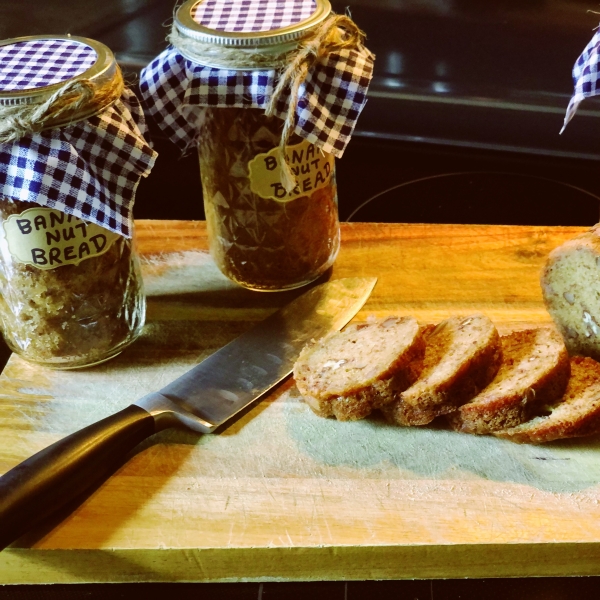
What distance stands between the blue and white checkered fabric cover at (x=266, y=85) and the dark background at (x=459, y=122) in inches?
26.7

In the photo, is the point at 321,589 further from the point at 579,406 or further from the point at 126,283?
the point at 126,283

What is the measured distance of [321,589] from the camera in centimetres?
131

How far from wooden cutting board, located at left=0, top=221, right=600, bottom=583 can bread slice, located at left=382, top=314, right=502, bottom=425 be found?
5 centimetres

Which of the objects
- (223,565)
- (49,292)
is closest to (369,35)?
(49,292)

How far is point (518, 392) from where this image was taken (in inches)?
52.4

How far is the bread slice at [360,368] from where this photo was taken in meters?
1.37

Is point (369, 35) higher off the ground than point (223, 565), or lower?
higher

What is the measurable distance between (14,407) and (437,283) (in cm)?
98

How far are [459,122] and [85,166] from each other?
1.36 meters

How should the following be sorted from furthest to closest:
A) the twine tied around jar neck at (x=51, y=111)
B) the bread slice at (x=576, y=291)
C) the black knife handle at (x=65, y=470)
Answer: the bread slice at (x=576, y=291) < the twine tied around jar neck at (x=51, y=111) < the black knife handle at (x=65, y=470)

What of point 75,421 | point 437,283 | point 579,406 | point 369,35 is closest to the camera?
point 579,406

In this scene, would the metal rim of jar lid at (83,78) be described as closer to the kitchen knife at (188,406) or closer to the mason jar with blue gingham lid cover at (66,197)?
the mason jar with blue gingham lid cover at (66,197)

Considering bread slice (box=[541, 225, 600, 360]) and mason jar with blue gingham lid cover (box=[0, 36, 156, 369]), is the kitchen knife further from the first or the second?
bread slice (box=[541, 225, 600, 360])

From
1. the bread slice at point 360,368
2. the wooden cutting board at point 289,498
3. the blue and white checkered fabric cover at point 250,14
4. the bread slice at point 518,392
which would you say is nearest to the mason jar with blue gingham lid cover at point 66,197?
the wooden cutting board at point 289,498
